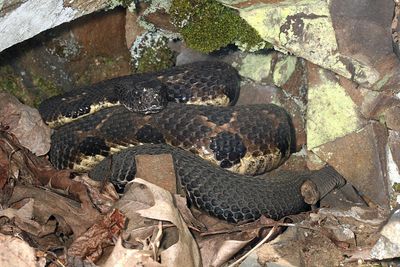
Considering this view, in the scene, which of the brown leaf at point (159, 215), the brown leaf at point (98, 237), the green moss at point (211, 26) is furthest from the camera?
the green moss at point (211, 26)

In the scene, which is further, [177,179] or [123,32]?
[123,32]

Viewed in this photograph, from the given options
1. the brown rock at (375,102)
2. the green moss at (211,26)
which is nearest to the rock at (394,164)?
the brown rock at (375,102)

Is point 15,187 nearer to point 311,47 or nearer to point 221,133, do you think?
point 221,133

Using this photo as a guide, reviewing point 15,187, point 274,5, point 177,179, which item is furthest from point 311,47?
point 15,187

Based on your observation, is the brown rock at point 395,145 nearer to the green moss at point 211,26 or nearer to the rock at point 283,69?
the rock at point 283,69

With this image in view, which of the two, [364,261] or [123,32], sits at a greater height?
[123,32]

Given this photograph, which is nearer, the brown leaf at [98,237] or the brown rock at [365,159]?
the brown leaf at [98,237]
